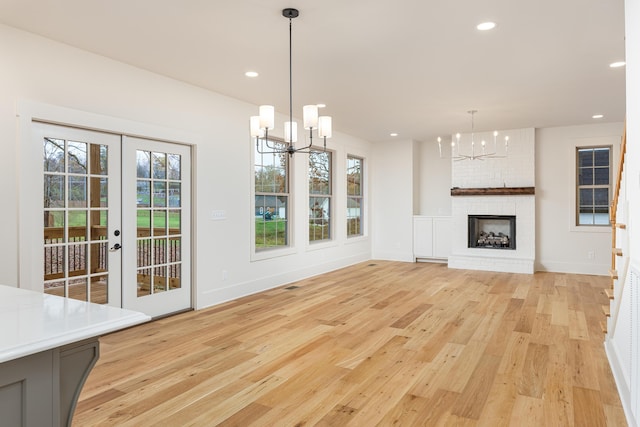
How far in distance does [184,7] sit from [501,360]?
3.59 metres

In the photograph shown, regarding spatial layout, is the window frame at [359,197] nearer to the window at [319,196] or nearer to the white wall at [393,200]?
the white wall at [393,200]

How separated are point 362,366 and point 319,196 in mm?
4506

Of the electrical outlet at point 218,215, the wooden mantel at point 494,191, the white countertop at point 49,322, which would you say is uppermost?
the wooden mantel at point 494,191

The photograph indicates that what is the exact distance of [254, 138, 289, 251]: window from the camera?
5.95 metres

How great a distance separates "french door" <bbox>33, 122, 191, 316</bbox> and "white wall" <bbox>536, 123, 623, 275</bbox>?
6247mm

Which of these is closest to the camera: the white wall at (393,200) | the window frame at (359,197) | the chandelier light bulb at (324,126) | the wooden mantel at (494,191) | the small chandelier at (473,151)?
the chandelier light bulb at (324,126)

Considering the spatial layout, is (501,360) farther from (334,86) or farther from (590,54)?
(334,86)

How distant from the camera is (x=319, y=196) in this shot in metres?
7.38

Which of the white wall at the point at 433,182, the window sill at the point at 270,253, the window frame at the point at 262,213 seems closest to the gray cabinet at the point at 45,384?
the window frame at the point at 262,213

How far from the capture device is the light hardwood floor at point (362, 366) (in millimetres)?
2408

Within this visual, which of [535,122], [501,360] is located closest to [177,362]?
[501,360]

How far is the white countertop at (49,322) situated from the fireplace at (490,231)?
745 centimetres

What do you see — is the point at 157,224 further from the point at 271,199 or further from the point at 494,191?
the point at 494,191

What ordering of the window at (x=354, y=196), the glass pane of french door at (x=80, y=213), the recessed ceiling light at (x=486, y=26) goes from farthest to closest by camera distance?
1. the window at (x=354, y=196)
2. the glass pane of french door at (x=80, y=213)
3. the recessed ceiling light at (x=486, y=26)
